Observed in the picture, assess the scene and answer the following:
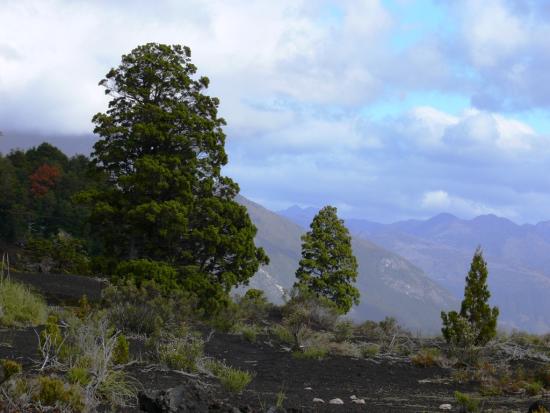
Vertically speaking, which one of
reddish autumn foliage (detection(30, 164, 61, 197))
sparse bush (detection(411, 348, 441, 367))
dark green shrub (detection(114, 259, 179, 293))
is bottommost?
sparse bush (detection(411, 348, 441, 367))

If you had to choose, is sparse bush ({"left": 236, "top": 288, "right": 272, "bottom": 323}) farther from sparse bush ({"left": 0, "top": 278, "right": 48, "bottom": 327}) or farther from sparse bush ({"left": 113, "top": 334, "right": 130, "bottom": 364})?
sparse bush ({"left": 113, "top": 334, "right": 130, "bottom": 364})

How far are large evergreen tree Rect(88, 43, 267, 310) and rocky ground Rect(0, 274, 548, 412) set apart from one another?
4070 mm

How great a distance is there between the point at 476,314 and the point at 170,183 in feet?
29.3

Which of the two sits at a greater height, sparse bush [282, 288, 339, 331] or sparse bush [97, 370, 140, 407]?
sparse bush [282, 288, 339, 331]

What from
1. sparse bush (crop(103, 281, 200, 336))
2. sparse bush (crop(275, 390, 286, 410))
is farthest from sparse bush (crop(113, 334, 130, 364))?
sparse bush (crop(103, 281, 200, 336))

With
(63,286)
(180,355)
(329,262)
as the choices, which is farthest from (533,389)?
(329,262)

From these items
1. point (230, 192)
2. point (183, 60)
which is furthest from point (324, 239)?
point (183, 60)

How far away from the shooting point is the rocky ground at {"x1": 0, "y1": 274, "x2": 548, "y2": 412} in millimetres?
7763

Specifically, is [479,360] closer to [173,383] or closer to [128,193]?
[173,383]

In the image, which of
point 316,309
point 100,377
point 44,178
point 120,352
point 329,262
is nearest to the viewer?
point 100,377

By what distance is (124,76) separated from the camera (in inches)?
877

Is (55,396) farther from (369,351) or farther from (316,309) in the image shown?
(316,309)

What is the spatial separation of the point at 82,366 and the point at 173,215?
11564 millimetres

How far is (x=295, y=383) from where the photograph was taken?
11.4 m
